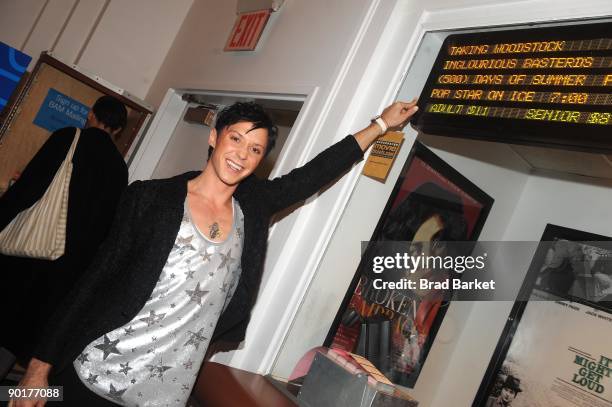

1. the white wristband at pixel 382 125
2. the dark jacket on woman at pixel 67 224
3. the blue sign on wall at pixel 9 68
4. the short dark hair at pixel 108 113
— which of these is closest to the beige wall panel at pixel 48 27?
the blue sign on wall at pixel 9 68

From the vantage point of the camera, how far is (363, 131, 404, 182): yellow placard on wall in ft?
7.50

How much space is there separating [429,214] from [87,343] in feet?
6.08

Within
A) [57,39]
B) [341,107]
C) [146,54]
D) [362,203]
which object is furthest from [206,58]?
[362,203]

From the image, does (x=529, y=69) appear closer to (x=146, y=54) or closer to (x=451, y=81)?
(x=451, y=81)

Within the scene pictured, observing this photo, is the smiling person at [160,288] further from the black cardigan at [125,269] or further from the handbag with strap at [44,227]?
the handbag with strap at [44,227]

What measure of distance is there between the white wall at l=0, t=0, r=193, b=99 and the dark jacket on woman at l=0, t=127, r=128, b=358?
2.41 meters

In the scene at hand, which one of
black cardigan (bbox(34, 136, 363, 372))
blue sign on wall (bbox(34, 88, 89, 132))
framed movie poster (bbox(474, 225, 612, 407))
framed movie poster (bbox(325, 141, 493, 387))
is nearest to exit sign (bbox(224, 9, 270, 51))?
blue sign on wall (bbox(34, 88, 89, 132))

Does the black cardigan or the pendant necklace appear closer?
the black cardigan

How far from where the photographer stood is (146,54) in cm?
502

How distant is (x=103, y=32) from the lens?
483 cm

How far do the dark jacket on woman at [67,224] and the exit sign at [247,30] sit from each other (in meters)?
1.42

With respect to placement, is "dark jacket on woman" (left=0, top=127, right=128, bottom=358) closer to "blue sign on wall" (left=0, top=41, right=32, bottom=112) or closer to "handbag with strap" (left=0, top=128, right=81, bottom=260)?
"handbag with strap" (left=0, top=128, right=81, bottom=260)

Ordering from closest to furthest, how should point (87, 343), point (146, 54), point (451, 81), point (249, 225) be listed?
point (87, 343)
point (249, 225)
point (451, 81)
point (146, 54)

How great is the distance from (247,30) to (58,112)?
1.87 m
